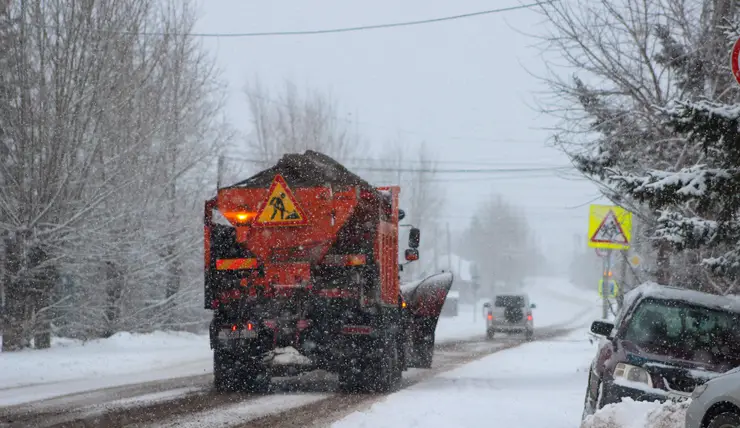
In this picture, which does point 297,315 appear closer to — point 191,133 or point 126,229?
point 126,229

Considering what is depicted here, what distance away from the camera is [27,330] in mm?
18922

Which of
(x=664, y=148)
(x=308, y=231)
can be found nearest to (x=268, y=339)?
(x=308, y=231)

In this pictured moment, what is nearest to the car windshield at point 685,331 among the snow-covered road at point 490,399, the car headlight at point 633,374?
the car headlight at point 633,374

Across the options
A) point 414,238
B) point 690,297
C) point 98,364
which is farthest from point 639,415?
point 98,364

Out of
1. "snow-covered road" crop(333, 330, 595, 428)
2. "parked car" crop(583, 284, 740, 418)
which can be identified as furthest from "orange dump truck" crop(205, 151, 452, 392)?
"parked car" crop(583, 284, 740, 418)

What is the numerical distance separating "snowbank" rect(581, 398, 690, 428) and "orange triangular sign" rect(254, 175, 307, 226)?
5931 mm

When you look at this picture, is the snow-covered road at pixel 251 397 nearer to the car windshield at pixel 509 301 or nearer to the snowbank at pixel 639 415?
the snowbank at pixel 639 415

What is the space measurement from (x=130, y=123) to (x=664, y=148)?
12.7 m

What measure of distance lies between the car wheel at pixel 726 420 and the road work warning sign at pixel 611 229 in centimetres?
998

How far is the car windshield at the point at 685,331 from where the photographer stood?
8922 mm

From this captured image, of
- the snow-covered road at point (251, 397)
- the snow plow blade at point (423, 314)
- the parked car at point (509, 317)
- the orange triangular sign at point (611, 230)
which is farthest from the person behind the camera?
the parked car at point (509, 317)

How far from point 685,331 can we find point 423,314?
26.2 ft

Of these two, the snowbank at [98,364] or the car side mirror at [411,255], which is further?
the car side mirror at [411,255]

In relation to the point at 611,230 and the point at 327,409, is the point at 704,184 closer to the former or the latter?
the point at 327,409
